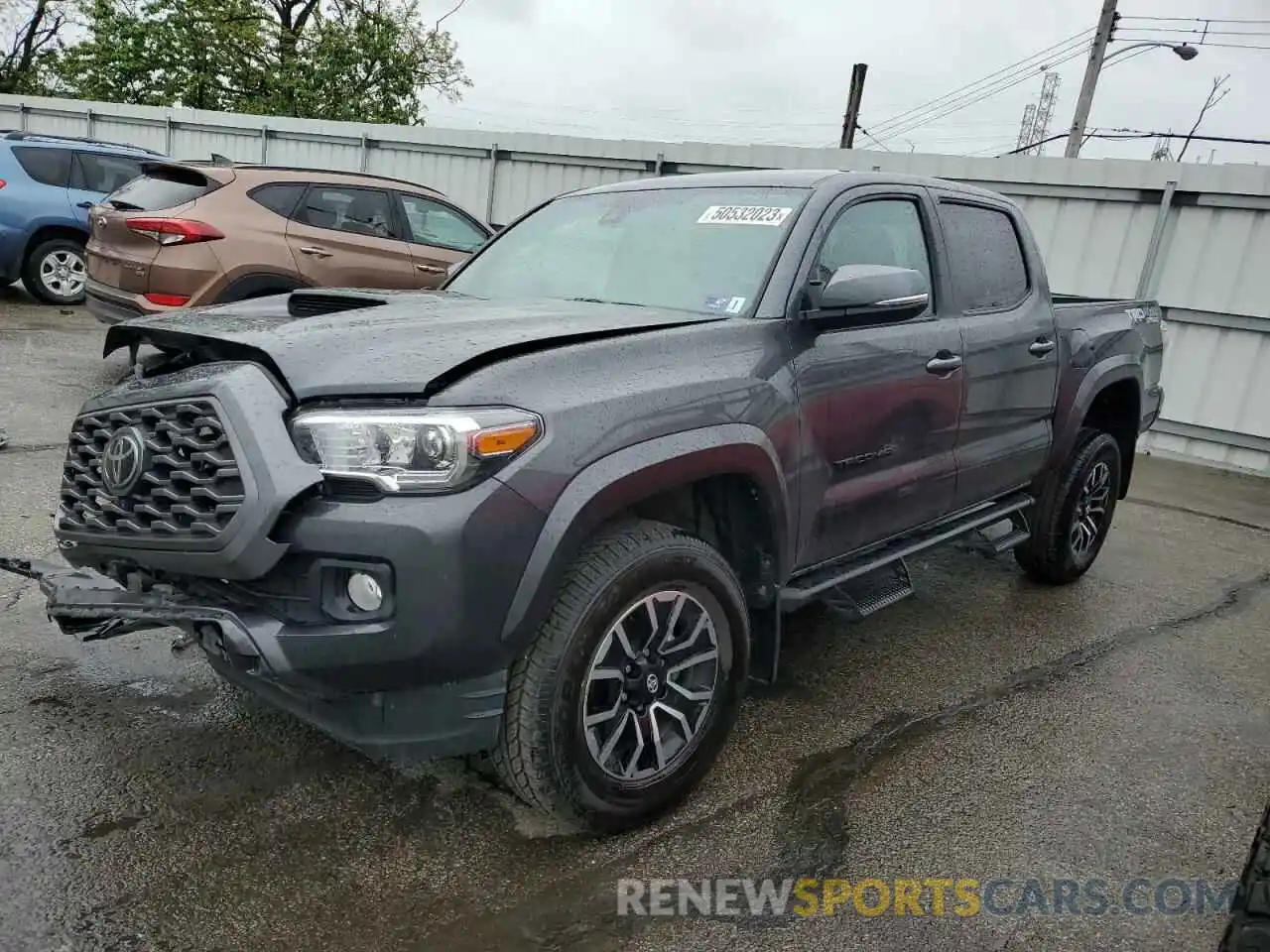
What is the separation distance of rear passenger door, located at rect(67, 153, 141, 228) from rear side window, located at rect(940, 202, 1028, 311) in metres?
9.23

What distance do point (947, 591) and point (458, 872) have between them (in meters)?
3.28

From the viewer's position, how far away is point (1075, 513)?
15.9ft

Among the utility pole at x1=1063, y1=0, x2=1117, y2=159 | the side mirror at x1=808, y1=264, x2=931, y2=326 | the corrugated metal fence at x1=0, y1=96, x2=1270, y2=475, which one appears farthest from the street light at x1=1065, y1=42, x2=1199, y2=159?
the side mirror at x1=808, y1=264, x2=931, y2=326

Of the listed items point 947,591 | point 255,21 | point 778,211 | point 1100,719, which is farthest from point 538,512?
point 255,21

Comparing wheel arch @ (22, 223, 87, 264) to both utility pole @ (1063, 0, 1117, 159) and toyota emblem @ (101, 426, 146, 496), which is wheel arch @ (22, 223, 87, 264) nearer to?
toyota emblem @ (101, 426, 146, 496)

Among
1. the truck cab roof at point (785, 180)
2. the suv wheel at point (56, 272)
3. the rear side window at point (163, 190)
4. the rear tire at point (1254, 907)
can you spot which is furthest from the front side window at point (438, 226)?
the rear tire at point (1254, 907)

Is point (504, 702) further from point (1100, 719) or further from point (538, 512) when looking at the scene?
point (1100, 719)

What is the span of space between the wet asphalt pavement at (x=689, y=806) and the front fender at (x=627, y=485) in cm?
74

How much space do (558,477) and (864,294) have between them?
48.0 inches

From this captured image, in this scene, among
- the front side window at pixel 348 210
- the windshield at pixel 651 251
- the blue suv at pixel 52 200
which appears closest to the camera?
the windshield at pixel 651 251

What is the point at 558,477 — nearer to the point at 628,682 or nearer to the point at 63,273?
the point at 628,682

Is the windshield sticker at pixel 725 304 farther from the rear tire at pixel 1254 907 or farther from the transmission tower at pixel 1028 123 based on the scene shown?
the transmission tower at pixel 1028 123

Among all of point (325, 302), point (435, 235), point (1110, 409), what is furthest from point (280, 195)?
point (1110, 409)
